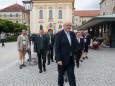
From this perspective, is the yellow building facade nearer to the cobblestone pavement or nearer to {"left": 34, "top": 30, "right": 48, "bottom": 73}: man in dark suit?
{"left": 34, "top": 30, "right": 48, "bottom": 73}: man in dark suit

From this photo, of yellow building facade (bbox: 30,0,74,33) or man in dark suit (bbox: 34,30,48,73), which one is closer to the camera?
man in dark suit (bbox: 34,30,48,73)

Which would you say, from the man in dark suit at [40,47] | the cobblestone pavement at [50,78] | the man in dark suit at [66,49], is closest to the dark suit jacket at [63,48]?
the man in dark suit at [66,49]

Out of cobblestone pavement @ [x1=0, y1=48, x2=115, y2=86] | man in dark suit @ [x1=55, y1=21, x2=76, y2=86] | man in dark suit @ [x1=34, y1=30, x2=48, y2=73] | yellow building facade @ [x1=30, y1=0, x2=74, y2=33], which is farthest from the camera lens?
yellow building facade @ [x1=30, y1=0, x2=74, y2=33]

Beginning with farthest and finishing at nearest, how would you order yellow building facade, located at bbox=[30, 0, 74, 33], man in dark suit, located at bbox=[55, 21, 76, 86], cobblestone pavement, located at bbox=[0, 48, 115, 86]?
1. yellow building facade, located at bbox=[30, 0, 74, 33]
2. cobblestone pavement, located at bbox=[0, 48, 115, 86]
3. man in dark suit, located at bbox=[55, 21, 76, 86]

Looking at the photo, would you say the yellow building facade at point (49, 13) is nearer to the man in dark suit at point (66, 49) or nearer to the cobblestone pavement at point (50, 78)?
the cobblestone pavement at point (50, 78)

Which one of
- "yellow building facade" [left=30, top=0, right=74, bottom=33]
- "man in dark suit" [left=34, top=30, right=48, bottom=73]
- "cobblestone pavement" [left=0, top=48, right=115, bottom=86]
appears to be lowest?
"cobblestone pavement" [left=0, top=48, right=115, bottom=86]

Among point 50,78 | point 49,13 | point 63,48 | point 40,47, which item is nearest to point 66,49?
point 63,48

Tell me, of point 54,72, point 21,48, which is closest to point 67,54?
point 54,72

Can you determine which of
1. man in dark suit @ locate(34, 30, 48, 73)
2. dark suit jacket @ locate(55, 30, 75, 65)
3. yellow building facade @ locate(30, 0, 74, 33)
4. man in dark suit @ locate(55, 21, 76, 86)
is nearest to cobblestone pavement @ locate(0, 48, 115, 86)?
man in dark suit @ locate(34, 30, 48, 73)

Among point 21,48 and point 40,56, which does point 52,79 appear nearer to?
point 40,56

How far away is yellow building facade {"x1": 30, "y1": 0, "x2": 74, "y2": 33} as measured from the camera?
3821 inches

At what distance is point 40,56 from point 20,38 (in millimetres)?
1984

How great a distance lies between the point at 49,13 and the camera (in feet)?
326

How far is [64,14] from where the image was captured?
98.2 m
